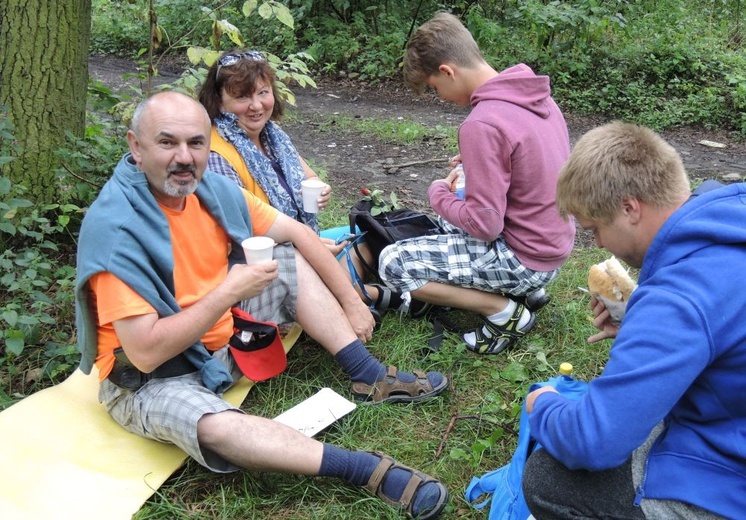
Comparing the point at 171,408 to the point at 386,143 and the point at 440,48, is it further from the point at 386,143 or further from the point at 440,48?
the point at 386,143

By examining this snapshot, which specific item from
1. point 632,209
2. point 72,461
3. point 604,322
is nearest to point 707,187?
point 632,209

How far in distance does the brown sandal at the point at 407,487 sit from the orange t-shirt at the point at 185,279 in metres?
0.82

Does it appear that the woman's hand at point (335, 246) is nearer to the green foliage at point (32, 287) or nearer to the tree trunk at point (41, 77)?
the green foliage at point (32, 287)

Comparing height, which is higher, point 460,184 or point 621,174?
point 621,174

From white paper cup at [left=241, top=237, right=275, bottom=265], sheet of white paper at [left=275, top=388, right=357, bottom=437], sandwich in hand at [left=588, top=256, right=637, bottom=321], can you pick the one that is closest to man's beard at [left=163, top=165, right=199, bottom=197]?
white paper cup at [left=241, top=237, right=275, bottom=265]

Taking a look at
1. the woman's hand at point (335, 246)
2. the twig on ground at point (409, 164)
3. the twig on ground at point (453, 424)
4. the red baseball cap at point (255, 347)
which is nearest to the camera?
the twig on ground at point (453, 424)

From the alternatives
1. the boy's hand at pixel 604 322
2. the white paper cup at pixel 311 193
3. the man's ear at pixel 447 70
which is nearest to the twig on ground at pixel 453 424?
the boy's hand at pixel 604 322

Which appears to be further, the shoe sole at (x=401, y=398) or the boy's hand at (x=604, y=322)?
the shoe sole at (x=401, y=398)

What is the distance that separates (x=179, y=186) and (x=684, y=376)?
5.69ft

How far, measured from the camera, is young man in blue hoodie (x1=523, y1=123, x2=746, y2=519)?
4.65 feet

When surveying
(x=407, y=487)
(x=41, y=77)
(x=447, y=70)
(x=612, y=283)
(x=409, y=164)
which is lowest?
(x=409, y=164)

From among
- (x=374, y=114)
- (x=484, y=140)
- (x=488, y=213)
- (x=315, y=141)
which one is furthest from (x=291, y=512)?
(x=374, y=114)

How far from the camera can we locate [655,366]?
1409 mm

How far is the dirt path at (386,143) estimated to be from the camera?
5.53 meters
